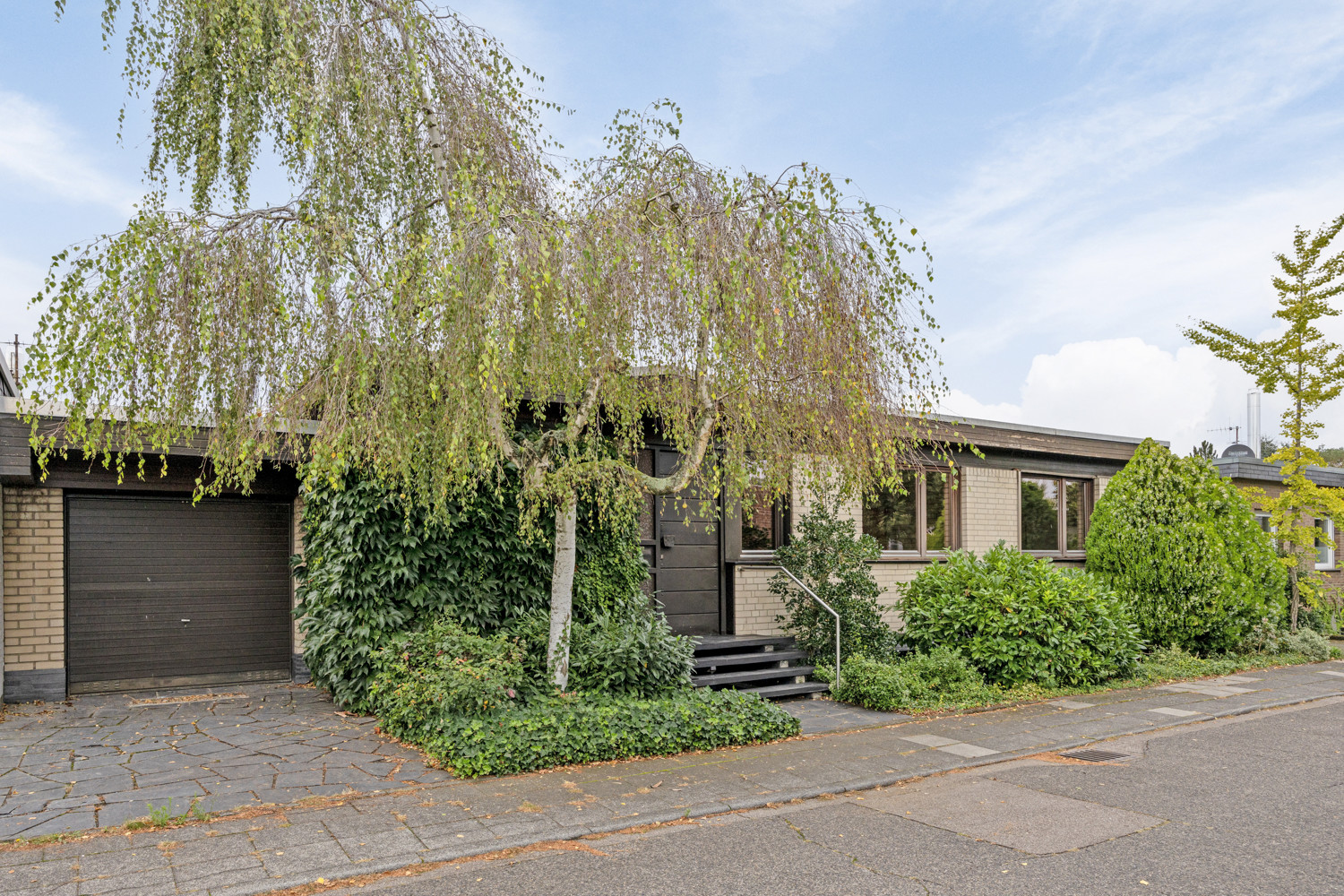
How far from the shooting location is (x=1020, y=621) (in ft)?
33.1

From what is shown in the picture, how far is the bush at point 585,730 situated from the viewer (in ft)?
21.4

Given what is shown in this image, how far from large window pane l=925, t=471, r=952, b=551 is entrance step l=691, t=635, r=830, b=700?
363 cm

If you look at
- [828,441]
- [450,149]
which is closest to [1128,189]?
[828,441]

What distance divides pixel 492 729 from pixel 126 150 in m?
4.93

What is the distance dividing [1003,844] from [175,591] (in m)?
8.65

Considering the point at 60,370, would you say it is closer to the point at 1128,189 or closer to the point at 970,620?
the point at 970,620

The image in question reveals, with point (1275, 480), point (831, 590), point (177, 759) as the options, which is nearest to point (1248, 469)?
point (1275, 480)

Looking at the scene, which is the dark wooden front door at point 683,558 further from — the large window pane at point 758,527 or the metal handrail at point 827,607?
the metal handrail at point 827,607

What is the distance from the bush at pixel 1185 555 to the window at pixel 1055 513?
1441 mm

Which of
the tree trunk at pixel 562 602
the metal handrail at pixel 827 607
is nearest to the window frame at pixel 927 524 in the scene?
the metal handrail at pixel 827 607

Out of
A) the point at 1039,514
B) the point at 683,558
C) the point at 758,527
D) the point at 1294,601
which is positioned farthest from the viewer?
the point at 1039,514

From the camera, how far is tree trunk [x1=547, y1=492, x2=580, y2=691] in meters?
7.55

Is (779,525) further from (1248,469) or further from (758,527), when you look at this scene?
(1248,469)

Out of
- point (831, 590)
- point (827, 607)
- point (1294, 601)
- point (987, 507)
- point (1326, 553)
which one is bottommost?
point (1294, 601)
